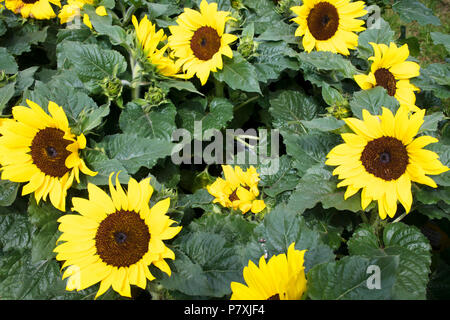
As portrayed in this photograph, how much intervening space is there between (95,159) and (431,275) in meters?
1.25

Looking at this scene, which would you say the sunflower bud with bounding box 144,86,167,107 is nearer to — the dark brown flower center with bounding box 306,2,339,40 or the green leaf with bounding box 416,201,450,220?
the dark brown flower center with bounding box 306,2,339,40

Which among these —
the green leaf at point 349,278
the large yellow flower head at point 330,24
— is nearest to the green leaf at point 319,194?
the green leaf at point 349,278

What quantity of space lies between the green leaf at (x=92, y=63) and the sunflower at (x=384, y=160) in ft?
3.05

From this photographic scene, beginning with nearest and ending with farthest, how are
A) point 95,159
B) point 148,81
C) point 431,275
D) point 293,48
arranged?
point 95,159, point 431,275, point 148,81, point 293,48

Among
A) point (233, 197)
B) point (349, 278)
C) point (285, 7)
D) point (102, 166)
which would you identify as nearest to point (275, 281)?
point (349, 278)

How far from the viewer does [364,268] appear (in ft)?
3.31

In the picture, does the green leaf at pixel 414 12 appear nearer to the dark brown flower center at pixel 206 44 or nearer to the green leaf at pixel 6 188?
the dark brown flower center at pixel 206 44

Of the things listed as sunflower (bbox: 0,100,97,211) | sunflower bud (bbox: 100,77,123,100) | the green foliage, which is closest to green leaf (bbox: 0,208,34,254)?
the green foliage

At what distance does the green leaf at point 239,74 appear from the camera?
5.88 ft

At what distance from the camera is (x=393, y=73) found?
1.75m

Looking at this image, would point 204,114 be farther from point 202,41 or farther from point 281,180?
point 281,180

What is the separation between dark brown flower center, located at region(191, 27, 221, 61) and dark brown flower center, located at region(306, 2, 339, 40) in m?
0.41

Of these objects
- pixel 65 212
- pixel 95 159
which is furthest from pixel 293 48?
pixel 65 212
